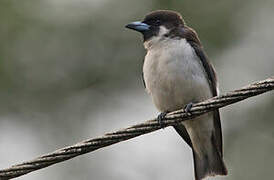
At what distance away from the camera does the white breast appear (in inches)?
285

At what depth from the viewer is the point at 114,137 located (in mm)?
5727

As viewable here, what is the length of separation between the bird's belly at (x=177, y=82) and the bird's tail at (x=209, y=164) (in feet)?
2.16

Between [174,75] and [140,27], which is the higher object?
[140,27]

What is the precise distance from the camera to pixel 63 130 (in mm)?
11914

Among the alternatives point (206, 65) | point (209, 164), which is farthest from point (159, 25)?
point (209, 164)

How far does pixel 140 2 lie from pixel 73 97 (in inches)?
67.6

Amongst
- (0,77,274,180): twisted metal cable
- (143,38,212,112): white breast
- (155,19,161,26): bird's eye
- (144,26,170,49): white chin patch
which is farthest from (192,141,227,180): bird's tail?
(0,77,274,180): twisted metal cable

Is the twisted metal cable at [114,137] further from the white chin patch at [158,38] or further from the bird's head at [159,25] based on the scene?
the bird's head at [159,25]

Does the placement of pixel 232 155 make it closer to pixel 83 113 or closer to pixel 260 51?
pixel 260 51

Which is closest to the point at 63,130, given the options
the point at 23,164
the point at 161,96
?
the point at 161,96

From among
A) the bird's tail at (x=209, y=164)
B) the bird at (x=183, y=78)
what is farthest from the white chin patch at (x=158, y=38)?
the bird's tail at (x=209, y=164)

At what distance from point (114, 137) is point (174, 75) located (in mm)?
1635

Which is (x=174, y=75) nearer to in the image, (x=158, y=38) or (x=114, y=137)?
(x=158, y=38)

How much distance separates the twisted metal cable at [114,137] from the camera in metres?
5.54
